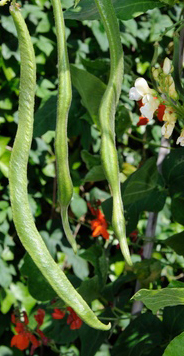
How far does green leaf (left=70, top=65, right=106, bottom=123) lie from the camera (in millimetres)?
951

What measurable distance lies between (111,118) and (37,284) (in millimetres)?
722

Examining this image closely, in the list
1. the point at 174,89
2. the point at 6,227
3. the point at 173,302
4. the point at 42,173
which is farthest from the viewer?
the point at 42,173

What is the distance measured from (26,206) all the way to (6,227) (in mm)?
1290

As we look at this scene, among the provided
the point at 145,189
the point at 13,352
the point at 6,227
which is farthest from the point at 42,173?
the point at 145,189

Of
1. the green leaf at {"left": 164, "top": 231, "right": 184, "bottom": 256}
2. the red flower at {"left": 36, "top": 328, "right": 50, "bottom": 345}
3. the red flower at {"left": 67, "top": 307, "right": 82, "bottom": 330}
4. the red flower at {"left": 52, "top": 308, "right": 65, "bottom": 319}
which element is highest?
the green leaf at {"left": 164, "top": 231, "right": 184, "bottom": 256}

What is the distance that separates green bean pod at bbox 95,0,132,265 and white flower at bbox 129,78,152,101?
183 mm

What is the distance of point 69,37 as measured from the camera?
1862 millimetres

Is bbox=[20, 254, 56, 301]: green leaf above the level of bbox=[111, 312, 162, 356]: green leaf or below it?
above

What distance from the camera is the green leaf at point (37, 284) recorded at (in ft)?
3.85

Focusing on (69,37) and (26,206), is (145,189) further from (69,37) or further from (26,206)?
(69,37)

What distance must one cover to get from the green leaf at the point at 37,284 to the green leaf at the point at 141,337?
0.20 m

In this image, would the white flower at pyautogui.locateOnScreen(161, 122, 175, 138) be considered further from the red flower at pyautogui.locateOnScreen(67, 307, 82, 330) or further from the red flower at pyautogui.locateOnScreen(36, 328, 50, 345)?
the red flower at pyautogui.locateOnScreen(36, 328, 50, 345)

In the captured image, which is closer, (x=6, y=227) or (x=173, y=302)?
(x=173, y=302)

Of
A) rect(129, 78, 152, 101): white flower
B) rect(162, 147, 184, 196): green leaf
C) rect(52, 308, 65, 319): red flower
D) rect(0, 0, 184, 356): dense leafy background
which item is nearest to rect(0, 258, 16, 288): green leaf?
rect(0, 0, 184, 356): dense leafy background
